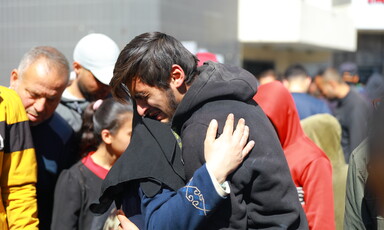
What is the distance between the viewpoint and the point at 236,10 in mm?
12523

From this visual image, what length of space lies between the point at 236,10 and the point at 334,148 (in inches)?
352

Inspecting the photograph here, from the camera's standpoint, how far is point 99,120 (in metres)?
3.53

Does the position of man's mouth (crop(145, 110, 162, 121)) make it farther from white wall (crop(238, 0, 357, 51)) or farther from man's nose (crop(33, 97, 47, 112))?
white wall (crop(238, 0, 357, 51))

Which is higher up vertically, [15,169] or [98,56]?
[98,56]

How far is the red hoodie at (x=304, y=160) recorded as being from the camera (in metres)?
2.92

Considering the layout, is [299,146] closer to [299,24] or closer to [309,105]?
[309,105]

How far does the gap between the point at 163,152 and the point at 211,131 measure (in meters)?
0.24

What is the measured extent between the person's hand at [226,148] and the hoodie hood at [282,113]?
113 cm

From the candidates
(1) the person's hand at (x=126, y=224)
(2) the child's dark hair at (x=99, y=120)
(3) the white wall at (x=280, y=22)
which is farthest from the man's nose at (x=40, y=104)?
(3) the white wall at (x=280, y=22)

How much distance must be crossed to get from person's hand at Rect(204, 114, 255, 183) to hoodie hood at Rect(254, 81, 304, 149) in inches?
44.4

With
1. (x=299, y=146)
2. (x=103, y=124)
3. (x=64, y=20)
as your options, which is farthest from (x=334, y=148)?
(x=64, y=20)

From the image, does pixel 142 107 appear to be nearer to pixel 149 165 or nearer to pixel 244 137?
pixel 149 165

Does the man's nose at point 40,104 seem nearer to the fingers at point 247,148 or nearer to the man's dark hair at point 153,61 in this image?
the man's dark hair at point 153,61

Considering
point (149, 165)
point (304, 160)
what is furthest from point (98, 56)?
point (149, 165)
